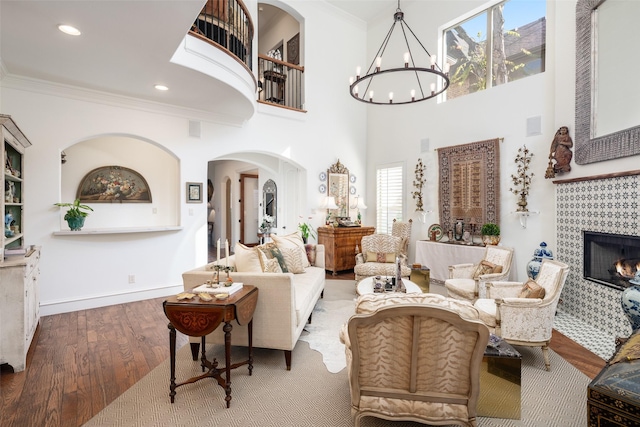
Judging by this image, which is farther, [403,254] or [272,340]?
[403,254]

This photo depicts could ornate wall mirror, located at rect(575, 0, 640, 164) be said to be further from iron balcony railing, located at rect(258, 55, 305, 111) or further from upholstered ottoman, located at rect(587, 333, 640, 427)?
iron balcony railing, located at rect(258, 55, 305, 111)

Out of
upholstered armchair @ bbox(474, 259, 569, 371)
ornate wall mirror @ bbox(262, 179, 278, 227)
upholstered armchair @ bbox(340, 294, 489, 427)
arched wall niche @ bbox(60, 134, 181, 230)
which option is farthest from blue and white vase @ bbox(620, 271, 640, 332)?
ornate wall mirror @ bbox(262, 179, 278, 227)

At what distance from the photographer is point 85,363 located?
281 cm

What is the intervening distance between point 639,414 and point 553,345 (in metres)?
2.36

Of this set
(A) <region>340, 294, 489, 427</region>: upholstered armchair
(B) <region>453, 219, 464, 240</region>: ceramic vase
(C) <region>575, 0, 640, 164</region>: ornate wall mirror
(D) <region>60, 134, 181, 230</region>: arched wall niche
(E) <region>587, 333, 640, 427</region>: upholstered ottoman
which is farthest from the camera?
(B) <region>453, 219, 464, 240</region>: ceramic vase

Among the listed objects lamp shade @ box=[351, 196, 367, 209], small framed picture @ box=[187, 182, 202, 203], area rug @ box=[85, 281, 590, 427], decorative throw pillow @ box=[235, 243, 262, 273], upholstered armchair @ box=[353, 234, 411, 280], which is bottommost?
area rug @ box=[85, 281, 590, 427]

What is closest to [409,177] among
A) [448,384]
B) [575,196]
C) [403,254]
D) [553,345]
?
[403,254]

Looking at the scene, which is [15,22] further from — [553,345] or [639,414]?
[553,345]

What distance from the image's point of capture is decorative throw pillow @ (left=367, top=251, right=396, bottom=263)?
5195mm

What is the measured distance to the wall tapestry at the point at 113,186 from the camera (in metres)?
5.17

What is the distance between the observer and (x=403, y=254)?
5.42m

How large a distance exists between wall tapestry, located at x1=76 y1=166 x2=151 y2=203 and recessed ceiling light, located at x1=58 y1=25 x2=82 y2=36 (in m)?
3.05

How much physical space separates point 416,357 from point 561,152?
3.98 metres

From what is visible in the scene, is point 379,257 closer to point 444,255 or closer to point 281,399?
point 444,255
